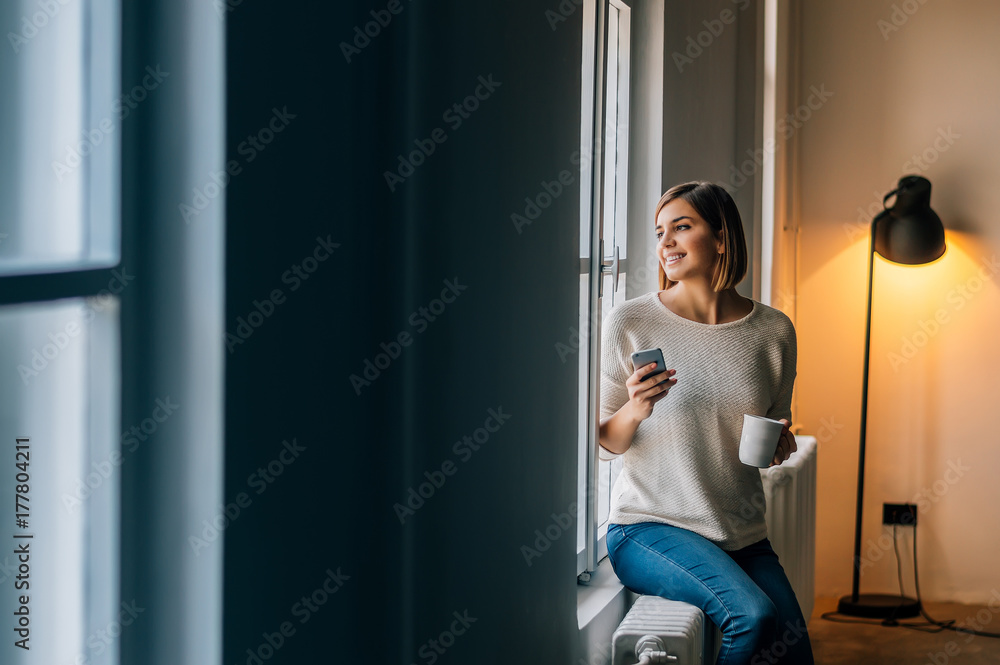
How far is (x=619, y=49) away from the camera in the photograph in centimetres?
236

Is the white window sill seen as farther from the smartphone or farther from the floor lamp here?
the floor lamp

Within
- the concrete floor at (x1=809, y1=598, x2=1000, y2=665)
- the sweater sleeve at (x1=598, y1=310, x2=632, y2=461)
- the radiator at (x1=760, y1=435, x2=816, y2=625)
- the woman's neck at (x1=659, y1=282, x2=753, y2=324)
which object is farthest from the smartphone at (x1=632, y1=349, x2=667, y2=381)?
the concrete floor at (x1=809, y1=598, x2=1000, y2=665)

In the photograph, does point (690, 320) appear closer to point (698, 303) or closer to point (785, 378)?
point (698, 303)

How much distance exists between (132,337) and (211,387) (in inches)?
3.4

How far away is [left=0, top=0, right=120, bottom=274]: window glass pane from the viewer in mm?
803

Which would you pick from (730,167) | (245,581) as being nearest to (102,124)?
(245,581)

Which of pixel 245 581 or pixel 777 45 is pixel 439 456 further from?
pixel 777 45

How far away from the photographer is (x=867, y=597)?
12.2 feet

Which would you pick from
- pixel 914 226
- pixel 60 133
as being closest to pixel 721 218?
pixel 60 133

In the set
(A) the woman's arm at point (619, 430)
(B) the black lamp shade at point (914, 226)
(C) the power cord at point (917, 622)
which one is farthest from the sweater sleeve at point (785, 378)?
(C) the power cord at point (917, 622)

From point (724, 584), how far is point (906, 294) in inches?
93.1

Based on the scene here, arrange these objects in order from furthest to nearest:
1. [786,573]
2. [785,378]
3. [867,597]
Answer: [867,597]
[786,573]
[785,378]

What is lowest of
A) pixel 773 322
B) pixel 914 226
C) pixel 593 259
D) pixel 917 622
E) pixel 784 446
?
pixel 917 622

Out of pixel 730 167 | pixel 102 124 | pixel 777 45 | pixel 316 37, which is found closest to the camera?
pixel 102 124
